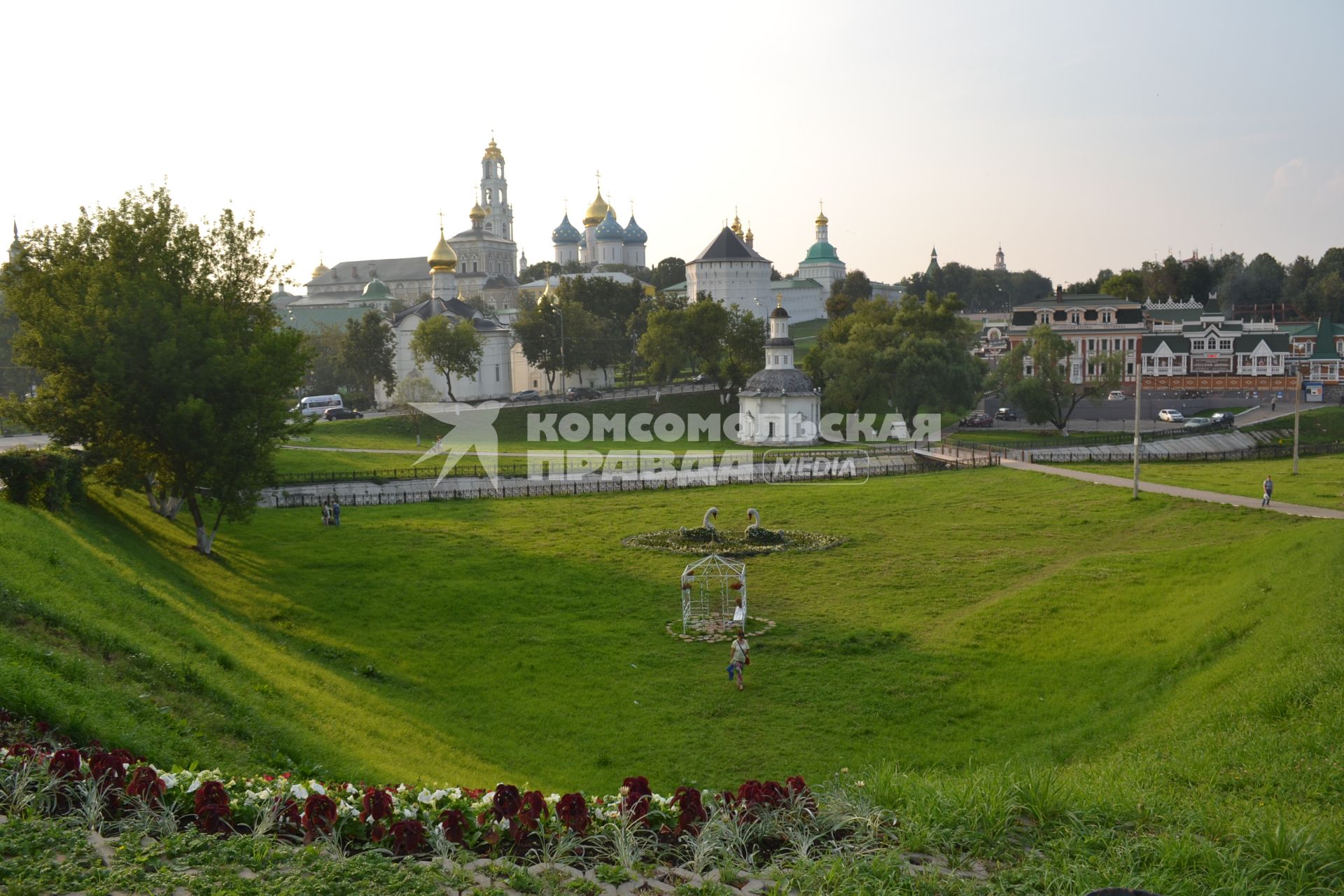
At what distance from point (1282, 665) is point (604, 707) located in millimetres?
8657

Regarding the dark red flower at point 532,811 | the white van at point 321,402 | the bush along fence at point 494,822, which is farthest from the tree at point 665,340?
the dark red flower at point 532,811

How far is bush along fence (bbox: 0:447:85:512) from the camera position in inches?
727

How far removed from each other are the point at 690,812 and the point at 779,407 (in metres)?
48.4

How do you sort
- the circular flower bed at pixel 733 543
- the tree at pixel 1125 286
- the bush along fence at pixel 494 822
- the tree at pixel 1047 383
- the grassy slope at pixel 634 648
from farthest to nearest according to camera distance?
the tree at pixel 1125 286
the tree at pixel 1047 383
the circular flower bed at pixel 733 543
the grassy slope at pixel 634 648
the bush along fence at pixel 494 822

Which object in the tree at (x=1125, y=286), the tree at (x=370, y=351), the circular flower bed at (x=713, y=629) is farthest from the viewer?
the tree at (x=1125, y=286)

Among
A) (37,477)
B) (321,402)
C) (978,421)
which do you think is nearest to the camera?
(37,477)

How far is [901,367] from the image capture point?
55000 mm

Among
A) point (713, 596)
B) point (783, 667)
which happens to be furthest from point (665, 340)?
point (783, 667)

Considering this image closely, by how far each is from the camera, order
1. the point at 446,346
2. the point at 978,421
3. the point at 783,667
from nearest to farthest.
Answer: the point at 783,667 → the point at 446,346 → the point at 978,421

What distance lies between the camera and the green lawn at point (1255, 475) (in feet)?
99.7

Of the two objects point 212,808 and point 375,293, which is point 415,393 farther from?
point 212,808

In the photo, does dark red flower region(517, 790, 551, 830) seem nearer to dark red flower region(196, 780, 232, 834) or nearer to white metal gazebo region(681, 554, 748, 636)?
dark red flower region(196, 780, 232, 834)

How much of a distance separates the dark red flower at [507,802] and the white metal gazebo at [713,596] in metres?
10.9

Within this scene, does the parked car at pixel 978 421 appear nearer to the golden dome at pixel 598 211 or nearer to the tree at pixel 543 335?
the tree at pixel 543 335
